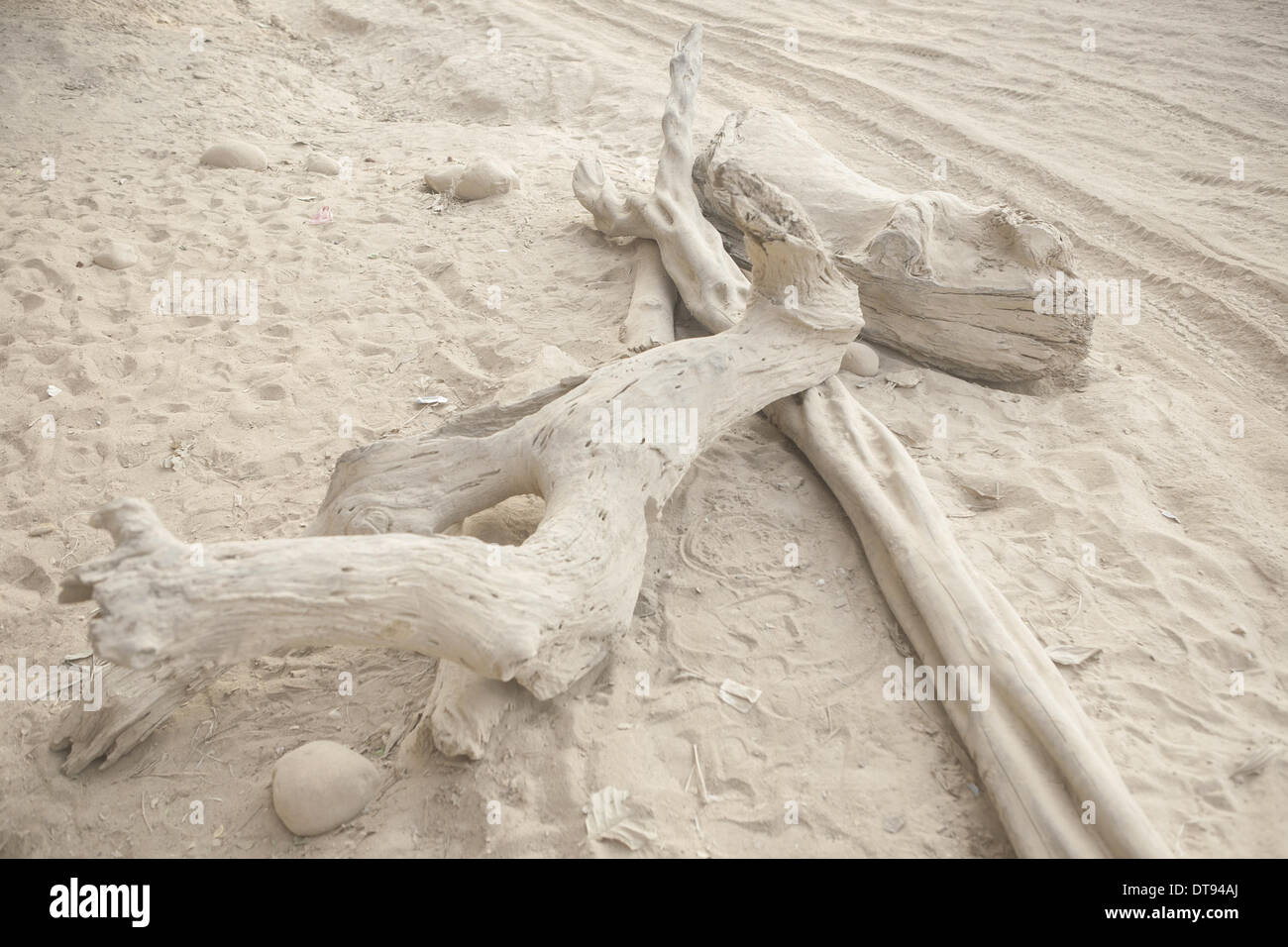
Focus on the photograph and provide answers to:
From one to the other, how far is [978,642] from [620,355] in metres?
1.92

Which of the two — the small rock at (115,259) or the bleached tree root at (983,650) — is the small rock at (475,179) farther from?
the bleached tree root at (983,650)

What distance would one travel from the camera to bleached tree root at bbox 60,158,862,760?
1952 mm

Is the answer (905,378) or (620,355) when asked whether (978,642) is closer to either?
(905,378)

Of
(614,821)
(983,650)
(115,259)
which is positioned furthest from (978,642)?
(115,259)

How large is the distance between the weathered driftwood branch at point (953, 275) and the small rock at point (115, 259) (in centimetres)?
339

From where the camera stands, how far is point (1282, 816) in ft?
7.11

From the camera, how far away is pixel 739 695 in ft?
8.26

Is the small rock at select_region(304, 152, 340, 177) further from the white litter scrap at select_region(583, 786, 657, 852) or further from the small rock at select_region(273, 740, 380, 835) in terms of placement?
the white litter scrap at select_region(583, 786, 657, 852)

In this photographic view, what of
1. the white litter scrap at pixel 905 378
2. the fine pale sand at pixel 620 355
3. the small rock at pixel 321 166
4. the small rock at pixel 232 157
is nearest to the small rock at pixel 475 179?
the fine pale sand at pixel 620 355

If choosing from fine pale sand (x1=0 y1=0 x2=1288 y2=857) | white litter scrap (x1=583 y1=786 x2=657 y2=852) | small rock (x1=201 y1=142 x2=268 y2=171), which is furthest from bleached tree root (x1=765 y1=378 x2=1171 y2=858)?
small rock (x1=201 y1=142 x2=268 y2=171)

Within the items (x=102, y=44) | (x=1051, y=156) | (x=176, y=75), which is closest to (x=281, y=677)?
(x=1051, y=156)

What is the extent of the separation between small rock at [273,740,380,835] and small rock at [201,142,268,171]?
458 cm
